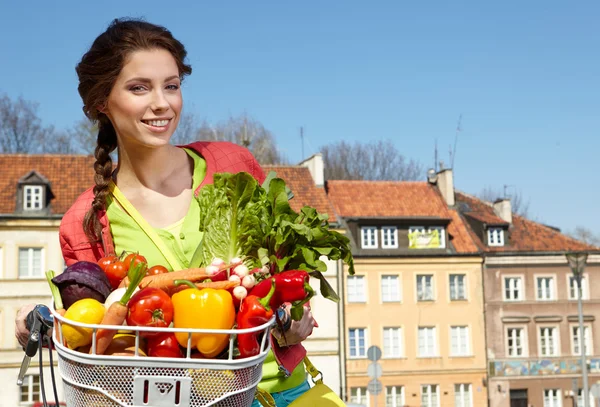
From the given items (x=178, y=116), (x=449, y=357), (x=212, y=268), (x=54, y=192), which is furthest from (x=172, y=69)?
(x=449, y=357)

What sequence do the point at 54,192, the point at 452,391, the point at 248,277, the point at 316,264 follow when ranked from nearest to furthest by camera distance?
the point at 248,277 → the point at 316,264 → the point at 54,192 → the point at 452,391

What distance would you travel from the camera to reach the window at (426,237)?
4325 centimetres

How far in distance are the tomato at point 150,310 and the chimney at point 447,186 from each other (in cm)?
4446

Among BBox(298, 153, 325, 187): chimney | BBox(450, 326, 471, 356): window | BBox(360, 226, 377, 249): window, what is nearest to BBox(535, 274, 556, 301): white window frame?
BBox(450, 326, 471, 356): window

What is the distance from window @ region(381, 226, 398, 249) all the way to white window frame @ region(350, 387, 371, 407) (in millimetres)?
7196

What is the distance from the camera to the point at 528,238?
150 feet

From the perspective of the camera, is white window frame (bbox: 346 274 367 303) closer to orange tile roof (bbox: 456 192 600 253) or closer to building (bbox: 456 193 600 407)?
building (bbox: 456 193 600 407)

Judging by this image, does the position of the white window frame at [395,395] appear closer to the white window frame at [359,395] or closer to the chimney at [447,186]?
the white window frame at [359,395]

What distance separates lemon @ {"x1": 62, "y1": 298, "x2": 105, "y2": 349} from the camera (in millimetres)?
1949

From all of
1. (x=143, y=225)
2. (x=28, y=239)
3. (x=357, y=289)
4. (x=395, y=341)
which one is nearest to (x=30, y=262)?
(x=28, y=239)

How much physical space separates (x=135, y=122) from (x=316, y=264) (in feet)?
2.68

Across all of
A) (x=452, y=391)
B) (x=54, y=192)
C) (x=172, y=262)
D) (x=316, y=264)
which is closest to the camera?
(x=316, y=264)

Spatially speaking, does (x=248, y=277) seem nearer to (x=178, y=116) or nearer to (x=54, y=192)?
(x=178, y=116)

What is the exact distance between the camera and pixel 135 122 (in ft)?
9.10
